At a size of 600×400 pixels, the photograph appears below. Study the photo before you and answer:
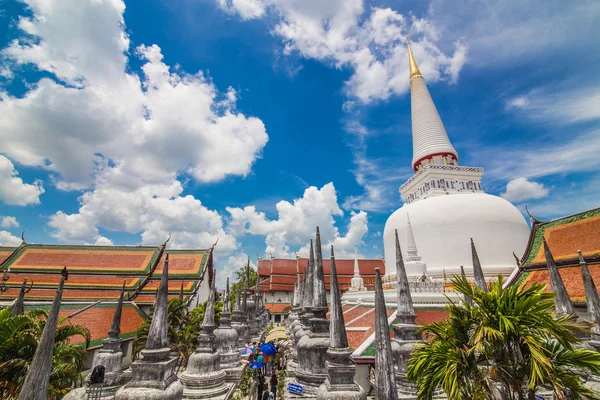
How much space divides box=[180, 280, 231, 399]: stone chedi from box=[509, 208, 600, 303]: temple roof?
43.8 feet

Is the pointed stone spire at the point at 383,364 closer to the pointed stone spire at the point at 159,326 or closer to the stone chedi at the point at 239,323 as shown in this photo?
the pointed stone spire at the point at 159,326

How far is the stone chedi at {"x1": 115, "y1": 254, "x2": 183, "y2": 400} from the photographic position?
5719 mm

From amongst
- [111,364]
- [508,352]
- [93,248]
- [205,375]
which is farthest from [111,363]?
[93,248]

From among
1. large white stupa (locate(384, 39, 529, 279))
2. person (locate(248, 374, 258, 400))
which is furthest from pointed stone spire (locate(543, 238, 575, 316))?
large white stupa (locate(384, 39, 529, 279))

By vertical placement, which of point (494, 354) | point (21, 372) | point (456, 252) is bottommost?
point (21, 372)

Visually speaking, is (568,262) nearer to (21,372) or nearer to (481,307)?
(481,307)

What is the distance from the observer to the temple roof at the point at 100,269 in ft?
83.6

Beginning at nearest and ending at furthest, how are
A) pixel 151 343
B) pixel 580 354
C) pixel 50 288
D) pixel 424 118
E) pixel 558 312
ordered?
1. pixel 580 354
2. pixel 151 343
3. pixel 558 312
4. pixel 50 288
5. pixel 424 118

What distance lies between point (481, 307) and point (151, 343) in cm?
632

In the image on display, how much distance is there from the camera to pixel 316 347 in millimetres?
7473

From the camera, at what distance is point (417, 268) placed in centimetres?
2120

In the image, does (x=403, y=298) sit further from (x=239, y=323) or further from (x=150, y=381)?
(x=239, y=323)

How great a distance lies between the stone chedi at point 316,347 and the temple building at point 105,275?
16852 mm

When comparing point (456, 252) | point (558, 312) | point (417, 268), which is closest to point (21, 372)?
point (558, 312)
